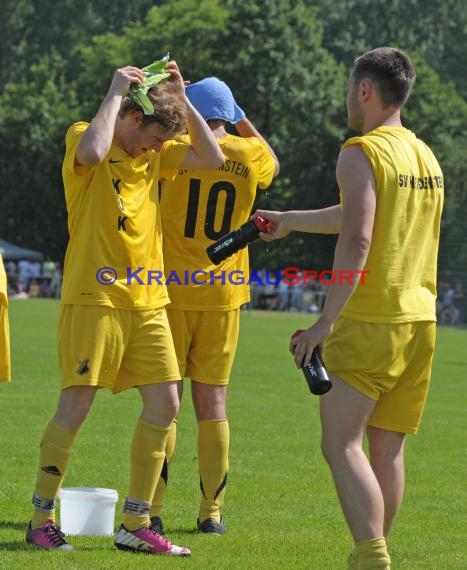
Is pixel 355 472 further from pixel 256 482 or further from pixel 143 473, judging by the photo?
pixel 256 482

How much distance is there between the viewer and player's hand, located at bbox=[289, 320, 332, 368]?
525 cm

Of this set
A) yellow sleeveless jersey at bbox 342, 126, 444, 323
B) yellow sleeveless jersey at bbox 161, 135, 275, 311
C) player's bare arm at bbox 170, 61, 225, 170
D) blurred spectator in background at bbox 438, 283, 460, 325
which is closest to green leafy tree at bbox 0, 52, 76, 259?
blurred spectator in background at bbox 438, 283, 460, 325

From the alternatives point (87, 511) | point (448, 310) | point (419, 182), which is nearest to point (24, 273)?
point (448, 310)

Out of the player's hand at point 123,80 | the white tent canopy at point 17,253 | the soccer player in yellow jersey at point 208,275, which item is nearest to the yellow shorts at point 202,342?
the soccer player in yellow jersey at point 208,275

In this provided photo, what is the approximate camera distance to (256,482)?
8547mm

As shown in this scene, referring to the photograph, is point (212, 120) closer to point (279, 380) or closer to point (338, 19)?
point (279, 380)

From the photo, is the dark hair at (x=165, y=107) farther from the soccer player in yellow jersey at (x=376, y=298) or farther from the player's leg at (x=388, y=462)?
the player's leg at (x=388, y=462)

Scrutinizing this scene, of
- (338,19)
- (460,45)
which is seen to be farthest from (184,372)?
(460,45)

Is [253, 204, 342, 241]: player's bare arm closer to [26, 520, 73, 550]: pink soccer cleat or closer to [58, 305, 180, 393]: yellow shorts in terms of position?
[58, 305, 180, 393]: yellow shorts

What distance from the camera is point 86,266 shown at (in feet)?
20.6

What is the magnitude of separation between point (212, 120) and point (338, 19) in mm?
59660

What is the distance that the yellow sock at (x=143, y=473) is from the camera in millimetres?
6387

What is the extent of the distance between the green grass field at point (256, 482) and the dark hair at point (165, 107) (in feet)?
7.14

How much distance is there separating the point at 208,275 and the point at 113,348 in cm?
111
